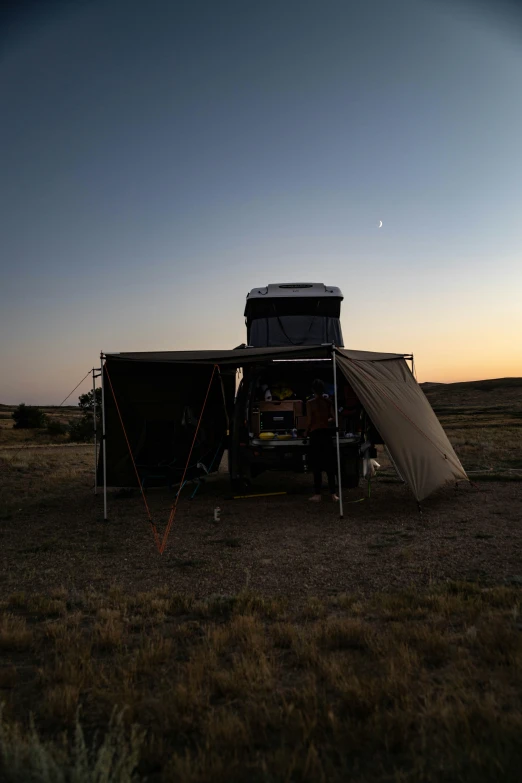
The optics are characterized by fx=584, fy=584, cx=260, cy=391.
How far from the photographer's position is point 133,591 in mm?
5008

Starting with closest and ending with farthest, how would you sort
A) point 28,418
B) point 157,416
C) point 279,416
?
point 279,416 → point 157,416 → point 28,418

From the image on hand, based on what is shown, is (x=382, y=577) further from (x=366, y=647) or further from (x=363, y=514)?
(x=363, y=514)

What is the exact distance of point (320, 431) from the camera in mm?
8820

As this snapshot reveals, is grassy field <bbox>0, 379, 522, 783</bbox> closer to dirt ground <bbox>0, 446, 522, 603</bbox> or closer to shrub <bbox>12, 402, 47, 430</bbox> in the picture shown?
dirt ground <bbox>0, 446, 522, 603</bbox>

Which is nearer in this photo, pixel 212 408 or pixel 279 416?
pixel 279 416

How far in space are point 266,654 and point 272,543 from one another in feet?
10.2

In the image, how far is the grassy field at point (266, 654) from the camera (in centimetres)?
248

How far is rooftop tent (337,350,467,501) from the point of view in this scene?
8.03 m

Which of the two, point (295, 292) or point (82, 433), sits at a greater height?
point (295, 292)

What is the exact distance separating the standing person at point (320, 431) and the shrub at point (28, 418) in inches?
1222

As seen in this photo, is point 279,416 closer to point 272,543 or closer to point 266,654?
point 272,543

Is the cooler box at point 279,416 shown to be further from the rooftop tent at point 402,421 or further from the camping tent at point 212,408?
the rooftop tent at point 402,421

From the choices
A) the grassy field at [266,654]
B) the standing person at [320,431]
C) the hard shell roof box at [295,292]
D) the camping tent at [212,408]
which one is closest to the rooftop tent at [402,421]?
the camping tent at [212,408]

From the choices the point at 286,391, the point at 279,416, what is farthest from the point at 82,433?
the point at 279,416
